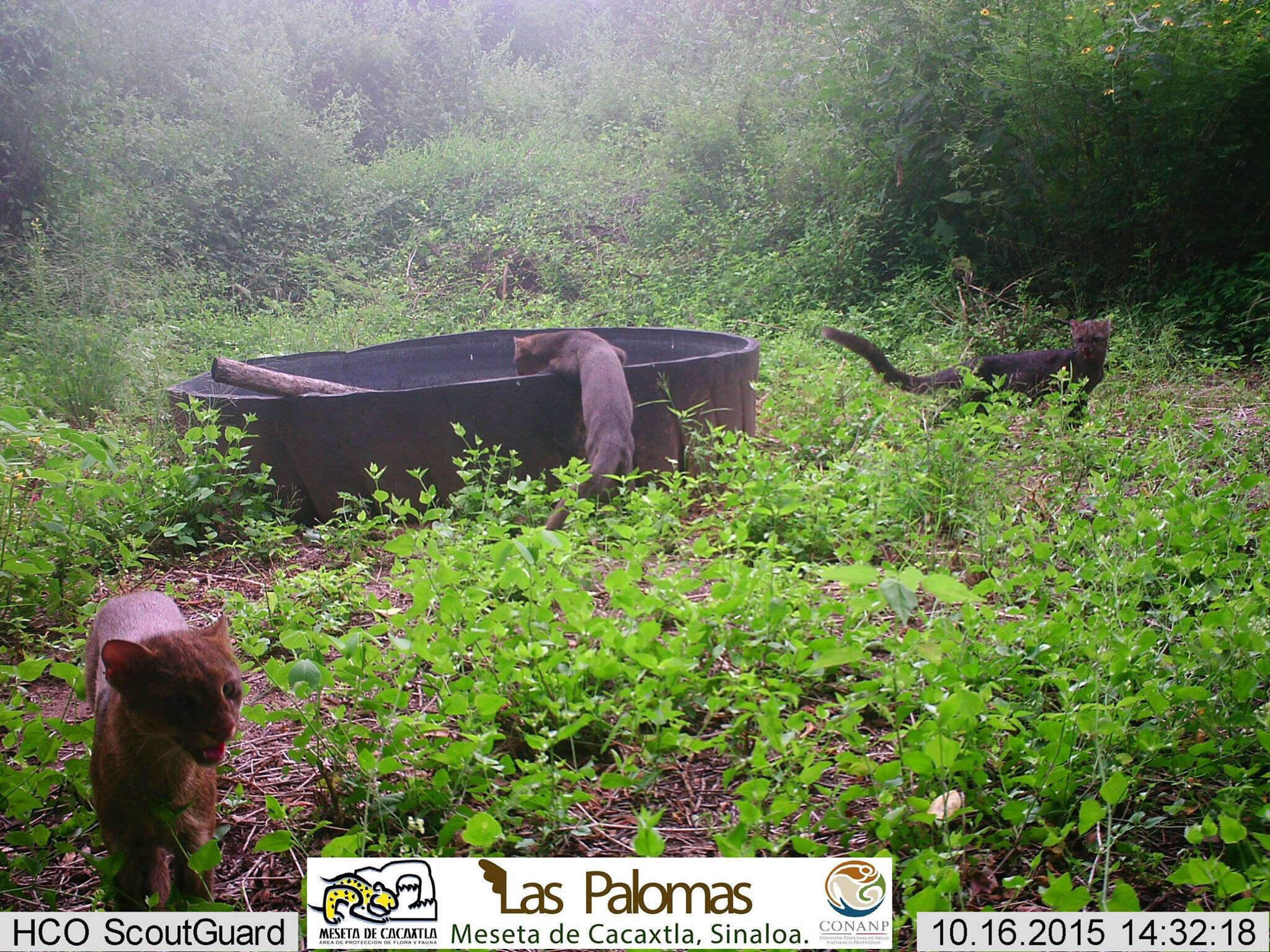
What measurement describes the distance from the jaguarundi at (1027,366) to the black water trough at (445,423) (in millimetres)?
1137

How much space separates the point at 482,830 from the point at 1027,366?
5.36 meters

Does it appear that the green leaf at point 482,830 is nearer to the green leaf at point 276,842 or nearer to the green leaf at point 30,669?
the green leaf at point 276,842

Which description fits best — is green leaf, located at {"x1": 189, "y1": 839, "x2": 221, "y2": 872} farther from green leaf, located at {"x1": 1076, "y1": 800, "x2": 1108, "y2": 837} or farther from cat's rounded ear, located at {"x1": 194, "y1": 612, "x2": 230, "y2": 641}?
green leaf, located at {"x1": 1076, "y1": 800, "x2": 1108, "y2": 837}

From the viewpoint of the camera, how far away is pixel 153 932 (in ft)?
5.91

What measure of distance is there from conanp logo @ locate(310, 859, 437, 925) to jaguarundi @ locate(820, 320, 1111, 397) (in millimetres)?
4560

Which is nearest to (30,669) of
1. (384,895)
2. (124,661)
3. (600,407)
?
(124,661)

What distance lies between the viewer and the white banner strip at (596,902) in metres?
1.69

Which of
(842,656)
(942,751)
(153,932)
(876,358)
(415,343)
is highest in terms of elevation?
(415,343)

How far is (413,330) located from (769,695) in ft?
28.0

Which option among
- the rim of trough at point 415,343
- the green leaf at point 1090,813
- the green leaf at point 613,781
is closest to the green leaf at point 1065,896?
the green leaf at point 1090,813

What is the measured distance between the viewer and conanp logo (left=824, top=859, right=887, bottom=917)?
5.69ft

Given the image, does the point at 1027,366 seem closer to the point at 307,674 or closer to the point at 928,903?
the point at 928,903

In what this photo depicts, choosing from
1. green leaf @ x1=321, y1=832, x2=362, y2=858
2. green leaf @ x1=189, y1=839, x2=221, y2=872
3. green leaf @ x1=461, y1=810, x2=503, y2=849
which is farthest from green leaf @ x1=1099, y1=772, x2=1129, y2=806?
Answer: green leaf @ x1=189, y1=839, x2=221, y2=872

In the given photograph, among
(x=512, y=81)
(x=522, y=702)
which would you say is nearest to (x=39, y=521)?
(x=522, y=702)
